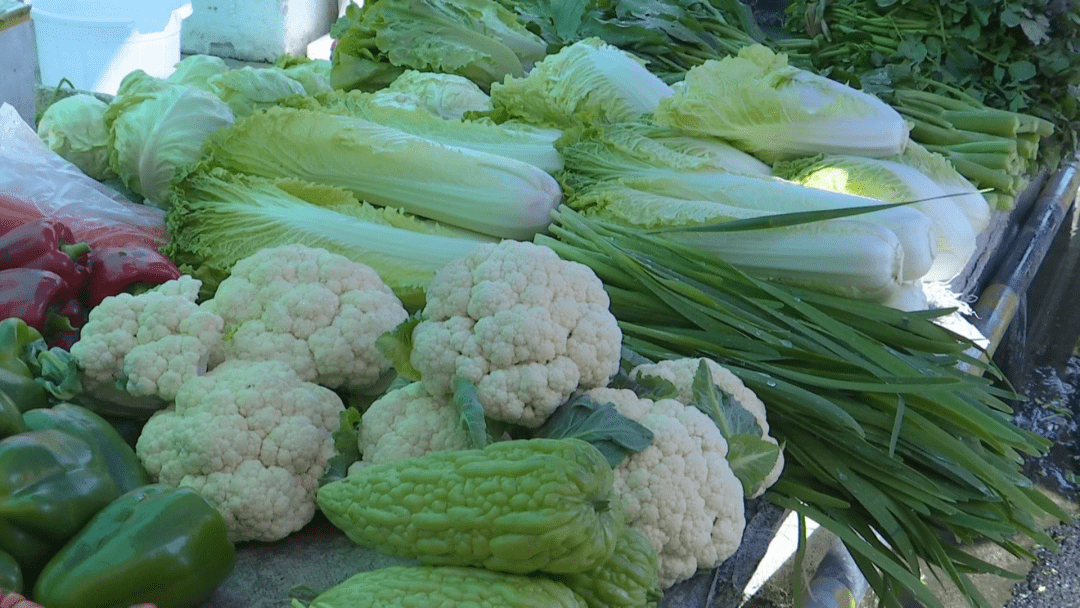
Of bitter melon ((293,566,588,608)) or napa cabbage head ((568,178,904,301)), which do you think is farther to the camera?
napa cabbage head ((568,178,904,301))

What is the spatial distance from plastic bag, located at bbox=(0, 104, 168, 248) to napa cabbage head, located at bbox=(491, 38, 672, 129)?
1115 millimetres

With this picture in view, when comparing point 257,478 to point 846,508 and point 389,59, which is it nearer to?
point 846,508

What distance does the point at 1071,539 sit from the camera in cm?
311

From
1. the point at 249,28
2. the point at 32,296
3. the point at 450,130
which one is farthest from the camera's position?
the point at 249,28

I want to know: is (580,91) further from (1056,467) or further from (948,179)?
(1056,467)

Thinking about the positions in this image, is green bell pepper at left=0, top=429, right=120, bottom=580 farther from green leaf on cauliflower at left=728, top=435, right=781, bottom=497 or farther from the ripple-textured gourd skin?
green leaf on cauliflower at left=728, top=435, right=781, bottom=497

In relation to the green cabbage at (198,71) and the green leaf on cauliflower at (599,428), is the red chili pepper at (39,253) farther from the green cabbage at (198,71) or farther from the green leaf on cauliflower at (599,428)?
the green cabbage at (198,71)

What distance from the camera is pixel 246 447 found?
4.23ft

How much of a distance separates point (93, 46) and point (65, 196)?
2.14m

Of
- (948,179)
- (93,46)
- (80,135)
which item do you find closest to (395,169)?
(80,135)

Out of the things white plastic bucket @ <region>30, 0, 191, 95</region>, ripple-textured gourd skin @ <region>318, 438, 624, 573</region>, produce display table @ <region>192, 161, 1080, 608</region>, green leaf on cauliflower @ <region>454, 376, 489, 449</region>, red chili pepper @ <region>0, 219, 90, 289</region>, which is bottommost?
white plastic bucket @ <region>30, 0, 191, 95</region>

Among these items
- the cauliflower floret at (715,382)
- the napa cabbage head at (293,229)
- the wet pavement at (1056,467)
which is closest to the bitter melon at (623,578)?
the cauliflower floret at (715,382)

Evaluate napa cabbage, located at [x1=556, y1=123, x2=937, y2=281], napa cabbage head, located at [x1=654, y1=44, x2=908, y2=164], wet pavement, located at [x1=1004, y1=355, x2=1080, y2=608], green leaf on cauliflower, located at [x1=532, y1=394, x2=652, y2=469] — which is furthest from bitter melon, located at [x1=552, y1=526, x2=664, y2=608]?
wet pavement, located at [x1=1004, y1=355, x2=1080, y2=608]

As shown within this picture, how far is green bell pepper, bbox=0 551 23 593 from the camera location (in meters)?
1.01
